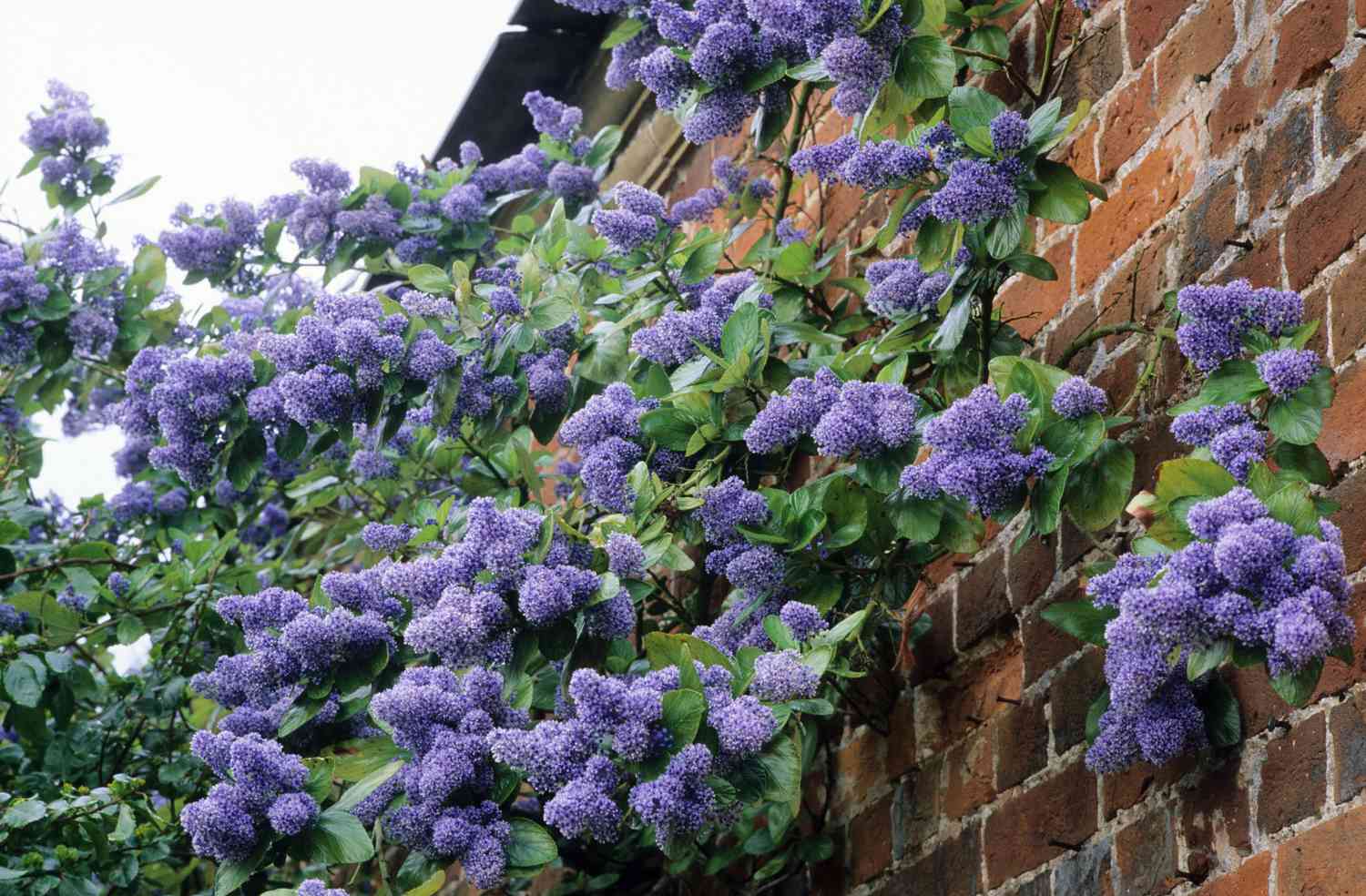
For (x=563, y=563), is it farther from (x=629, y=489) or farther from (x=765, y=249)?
(x=765, y=249)

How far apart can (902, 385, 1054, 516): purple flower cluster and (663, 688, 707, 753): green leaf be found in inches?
15.5

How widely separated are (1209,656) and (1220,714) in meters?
0.30

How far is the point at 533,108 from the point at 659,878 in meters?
1.83

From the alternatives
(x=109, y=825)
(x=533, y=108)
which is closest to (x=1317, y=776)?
(x=109, y=825)

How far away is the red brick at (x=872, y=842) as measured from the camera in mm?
2584

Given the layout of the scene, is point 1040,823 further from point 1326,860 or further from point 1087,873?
point 1326,860

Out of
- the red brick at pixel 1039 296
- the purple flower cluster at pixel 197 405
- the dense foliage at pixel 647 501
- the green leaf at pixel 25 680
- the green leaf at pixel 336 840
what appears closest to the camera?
the dense foliage at pixel 647 501

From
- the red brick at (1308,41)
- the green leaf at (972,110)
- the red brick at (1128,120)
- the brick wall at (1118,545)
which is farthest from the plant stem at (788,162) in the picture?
the red brick at (1308,41)

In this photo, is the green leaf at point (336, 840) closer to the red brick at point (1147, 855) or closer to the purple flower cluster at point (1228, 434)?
the red brick at point (1147, 855)

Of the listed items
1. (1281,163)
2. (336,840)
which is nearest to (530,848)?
(336,840)

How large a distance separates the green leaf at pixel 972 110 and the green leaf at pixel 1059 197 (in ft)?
0.06

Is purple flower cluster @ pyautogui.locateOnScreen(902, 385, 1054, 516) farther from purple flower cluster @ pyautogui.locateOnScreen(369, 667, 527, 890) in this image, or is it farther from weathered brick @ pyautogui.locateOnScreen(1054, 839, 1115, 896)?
purple flower cluster @ pyautogui.locateOnScreen(369, 667, 527, 890)

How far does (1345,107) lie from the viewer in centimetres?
205

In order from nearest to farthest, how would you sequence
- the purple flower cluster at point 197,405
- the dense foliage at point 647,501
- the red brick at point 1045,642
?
the dense foliage at point 647,501
the red brick at point 1045,642
the purple flower cluster at point 197,405
